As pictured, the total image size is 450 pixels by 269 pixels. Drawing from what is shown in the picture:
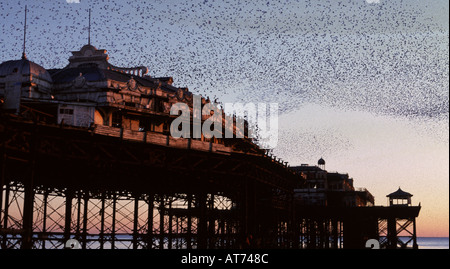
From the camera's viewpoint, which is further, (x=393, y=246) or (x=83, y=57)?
(x=393, y=246)

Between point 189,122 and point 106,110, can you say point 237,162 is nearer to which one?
point 189,122

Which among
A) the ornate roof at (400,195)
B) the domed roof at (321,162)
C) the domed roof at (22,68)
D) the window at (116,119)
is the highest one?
the domed roof at (22,68)

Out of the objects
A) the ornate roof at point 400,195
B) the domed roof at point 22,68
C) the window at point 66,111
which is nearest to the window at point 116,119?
the window at point 66,111

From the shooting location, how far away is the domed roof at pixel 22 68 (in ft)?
185

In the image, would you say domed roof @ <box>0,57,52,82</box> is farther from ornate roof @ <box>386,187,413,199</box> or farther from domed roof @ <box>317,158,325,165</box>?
domed roof @ <box>317,158,325,165</box>

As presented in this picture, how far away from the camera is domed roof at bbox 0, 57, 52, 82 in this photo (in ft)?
185

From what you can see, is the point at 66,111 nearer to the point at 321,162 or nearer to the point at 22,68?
the point at 22,68

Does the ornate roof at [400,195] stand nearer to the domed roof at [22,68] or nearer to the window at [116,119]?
the window at [116,119]

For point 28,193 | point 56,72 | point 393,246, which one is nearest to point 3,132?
point 28,193

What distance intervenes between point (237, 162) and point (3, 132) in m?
22.8

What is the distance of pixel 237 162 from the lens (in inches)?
2232

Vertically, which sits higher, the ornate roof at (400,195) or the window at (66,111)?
the window at (66,111)

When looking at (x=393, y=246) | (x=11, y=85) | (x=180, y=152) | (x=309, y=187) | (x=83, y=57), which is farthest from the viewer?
(x=309, y=187)

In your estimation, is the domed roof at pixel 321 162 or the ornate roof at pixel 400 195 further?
the domed roof at pixel 321 162
